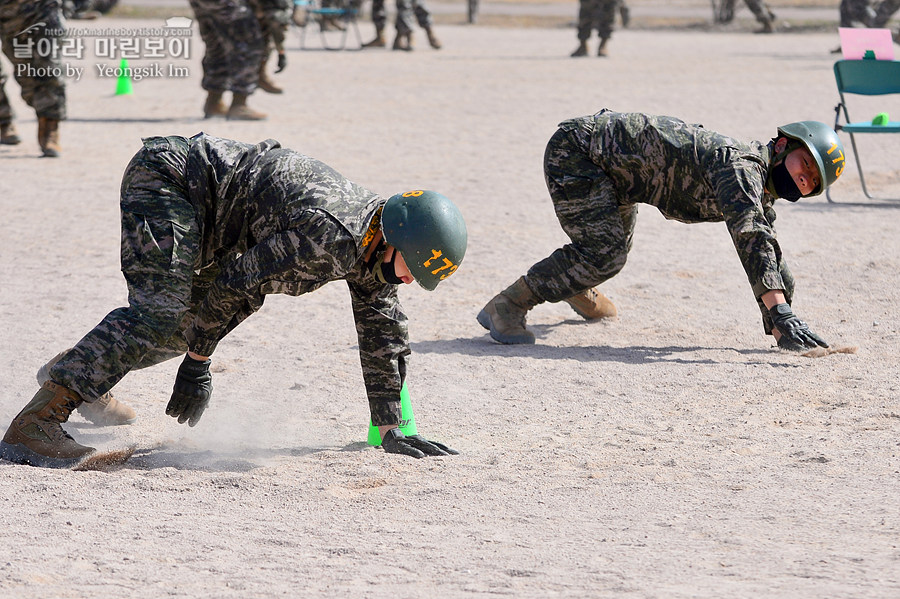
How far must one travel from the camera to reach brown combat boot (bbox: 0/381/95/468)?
494 cm

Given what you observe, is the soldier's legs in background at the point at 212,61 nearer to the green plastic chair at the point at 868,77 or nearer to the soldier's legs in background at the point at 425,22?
the green plastic chair at the point at 868,77

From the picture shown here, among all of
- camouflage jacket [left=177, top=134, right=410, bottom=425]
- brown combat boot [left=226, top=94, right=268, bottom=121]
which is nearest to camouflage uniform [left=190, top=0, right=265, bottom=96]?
brown combat boot [left=226, top=94, right=268, bottom=121]

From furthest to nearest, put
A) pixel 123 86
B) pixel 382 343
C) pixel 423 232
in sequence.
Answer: pixel 123 86 → pixel 382 343 → pixel 423 232

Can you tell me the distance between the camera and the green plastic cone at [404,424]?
5.39 metres

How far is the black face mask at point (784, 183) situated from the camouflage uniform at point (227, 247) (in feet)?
8.56

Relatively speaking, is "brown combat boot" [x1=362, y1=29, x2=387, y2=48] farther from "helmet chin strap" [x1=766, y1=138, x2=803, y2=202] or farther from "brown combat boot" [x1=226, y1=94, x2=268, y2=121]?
"helmet chin strap" [x1=766, y1=138, x2=803, y2=202]

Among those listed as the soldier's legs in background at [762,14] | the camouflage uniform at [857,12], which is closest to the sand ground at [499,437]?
the camouflage uniform at [857,12]

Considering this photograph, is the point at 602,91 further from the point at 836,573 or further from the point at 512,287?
the point at 836,573

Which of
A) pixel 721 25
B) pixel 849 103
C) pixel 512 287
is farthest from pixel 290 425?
pixel 721 25

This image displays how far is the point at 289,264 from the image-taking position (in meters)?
4.73

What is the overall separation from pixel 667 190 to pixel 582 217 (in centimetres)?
51

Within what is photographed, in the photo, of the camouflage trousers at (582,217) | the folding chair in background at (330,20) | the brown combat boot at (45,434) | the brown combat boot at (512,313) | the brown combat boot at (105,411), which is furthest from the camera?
the folding chair in background at (330,20)

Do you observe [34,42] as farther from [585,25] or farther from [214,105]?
[585,25]

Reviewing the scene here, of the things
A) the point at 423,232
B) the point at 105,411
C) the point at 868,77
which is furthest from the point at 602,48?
the point at 423,232
